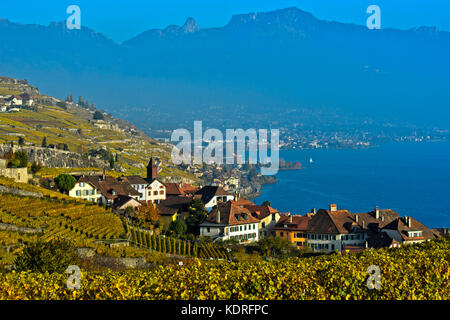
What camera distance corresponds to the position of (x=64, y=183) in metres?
53.5

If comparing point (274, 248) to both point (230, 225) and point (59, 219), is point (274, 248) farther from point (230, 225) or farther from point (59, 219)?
point (59, 219)

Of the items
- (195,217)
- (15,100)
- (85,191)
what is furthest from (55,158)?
(15,100)

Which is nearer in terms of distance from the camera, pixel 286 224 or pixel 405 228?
pixel 405 228

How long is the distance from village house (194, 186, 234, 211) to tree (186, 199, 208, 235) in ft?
29.4

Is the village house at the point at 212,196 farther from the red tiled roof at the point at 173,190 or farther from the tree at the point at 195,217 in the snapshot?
the tree at the point at 195,217

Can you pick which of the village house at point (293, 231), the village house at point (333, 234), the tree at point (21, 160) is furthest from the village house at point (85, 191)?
the village house at point (333, 234)

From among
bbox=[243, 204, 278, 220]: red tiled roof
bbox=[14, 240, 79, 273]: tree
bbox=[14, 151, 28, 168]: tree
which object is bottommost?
bbox=[243, 204, 278, 220]: red tiled roof

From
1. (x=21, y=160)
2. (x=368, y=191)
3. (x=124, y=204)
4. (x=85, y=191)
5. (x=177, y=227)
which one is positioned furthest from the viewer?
(x=368, y=191)

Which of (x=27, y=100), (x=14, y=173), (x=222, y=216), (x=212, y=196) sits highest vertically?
(x=27, y=100)

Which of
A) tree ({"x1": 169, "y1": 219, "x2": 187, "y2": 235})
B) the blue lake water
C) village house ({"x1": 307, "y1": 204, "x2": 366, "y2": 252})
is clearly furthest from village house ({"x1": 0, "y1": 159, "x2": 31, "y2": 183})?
the blue lake water

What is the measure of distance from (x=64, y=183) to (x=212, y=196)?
625 inches

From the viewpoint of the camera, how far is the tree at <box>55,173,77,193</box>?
5338 centimetres

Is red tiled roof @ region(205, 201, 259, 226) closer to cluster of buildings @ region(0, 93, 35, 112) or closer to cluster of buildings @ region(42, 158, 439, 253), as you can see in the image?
cluster of buildings @ region(42, 158, 439, 253)
